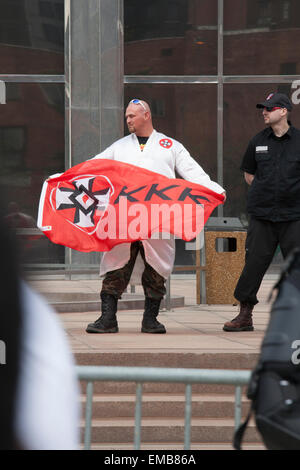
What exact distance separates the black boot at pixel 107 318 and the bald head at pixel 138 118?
120 centimetres

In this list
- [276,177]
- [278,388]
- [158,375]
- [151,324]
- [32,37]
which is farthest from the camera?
[32,37]

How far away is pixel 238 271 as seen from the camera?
9.30 metres

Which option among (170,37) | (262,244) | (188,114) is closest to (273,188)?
(262,244)

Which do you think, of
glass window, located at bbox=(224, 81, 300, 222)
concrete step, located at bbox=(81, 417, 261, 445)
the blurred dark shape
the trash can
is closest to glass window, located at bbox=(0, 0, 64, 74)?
glass window, located at bbox=(224, 81, 300, 222)

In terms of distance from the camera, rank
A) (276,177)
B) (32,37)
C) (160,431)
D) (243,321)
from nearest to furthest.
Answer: (160,431), (276,177), (243,321), (32,37)

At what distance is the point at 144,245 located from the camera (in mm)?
6262

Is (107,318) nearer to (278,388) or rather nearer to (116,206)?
(116,206)

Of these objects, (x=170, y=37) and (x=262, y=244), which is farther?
(x=170, y=37)

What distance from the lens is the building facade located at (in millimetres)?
13367

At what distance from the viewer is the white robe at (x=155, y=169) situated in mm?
6246

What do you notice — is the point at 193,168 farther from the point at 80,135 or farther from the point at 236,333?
the point at 80,135

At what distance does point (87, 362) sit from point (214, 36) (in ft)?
30.1

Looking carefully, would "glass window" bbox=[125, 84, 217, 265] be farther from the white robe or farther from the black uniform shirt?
the black uniform shirt

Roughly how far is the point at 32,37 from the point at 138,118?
7.66 meters
